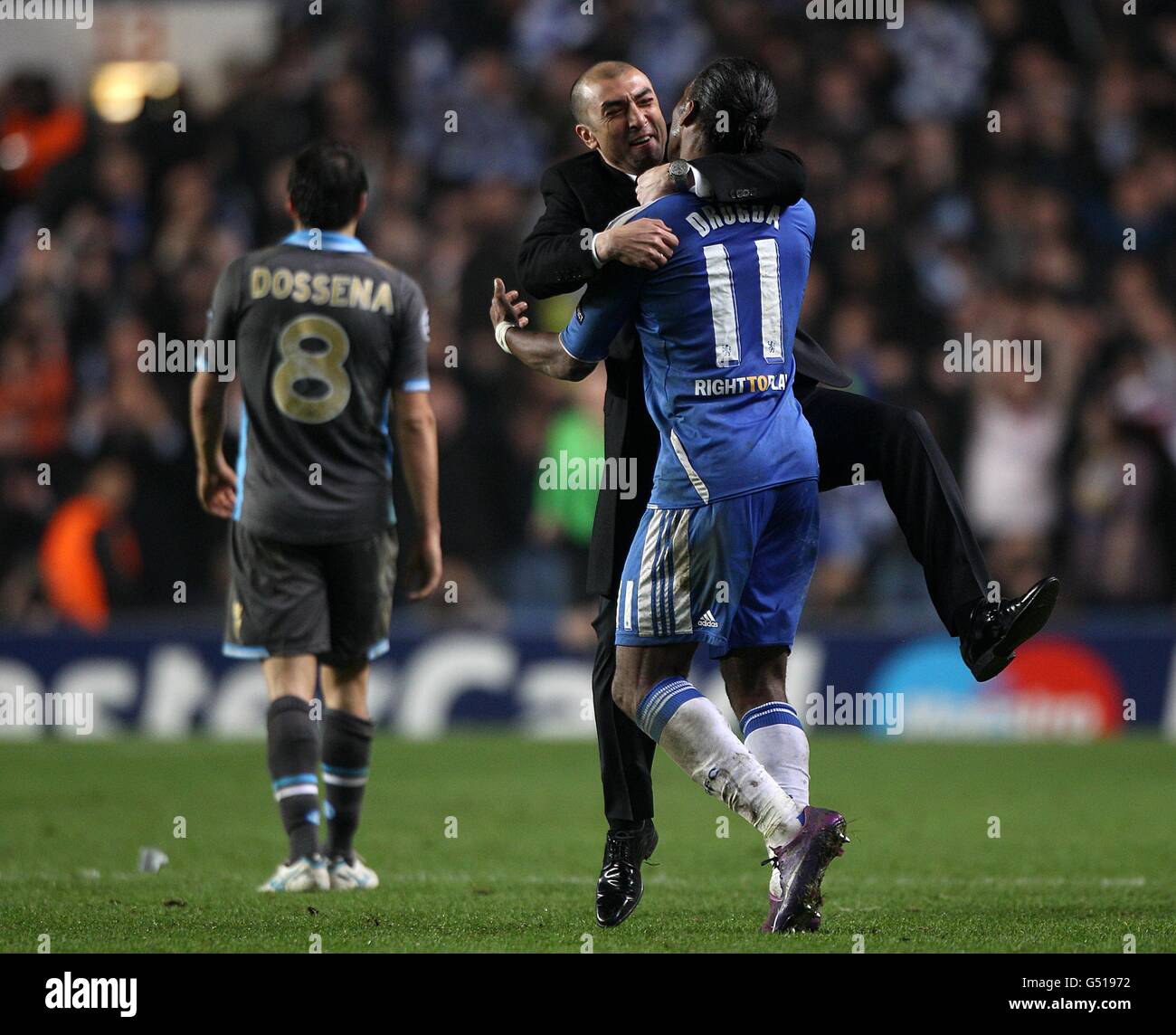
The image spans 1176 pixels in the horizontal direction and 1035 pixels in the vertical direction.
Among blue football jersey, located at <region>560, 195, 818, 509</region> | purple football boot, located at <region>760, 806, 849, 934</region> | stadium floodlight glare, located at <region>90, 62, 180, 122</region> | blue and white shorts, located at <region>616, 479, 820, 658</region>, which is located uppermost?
stadium floodlight glare, located at <region>90, 62, 180, 122</region>

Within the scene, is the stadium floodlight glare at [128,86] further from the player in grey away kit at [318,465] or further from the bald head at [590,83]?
the bald head at [590,83]

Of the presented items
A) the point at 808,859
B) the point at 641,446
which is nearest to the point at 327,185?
the point at 641,446

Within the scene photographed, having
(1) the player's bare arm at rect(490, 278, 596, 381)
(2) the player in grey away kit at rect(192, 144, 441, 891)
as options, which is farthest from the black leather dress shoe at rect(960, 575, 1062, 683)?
(2) the player in grey away kit at rect(192, 144, 441, 891)

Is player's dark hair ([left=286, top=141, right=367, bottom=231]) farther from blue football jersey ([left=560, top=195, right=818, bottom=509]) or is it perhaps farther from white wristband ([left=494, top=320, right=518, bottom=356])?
blue football jersey ([left=560, top=195, right=818, bottom=509])

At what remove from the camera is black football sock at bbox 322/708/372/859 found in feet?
20.1

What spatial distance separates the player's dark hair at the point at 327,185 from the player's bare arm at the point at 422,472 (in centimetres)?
62

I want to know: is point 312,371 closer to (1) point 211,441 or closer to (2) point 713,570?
(1) point 211,441

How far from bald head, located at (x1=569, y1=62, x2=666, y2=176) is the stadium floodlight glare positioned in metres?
10.9

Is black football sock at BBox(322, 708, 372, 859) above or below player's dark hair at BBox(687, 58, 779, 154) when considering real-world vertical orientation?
below

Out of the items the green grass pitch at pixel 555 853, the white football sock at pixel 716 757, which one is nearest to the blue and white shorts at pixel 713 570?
the white football sock at pixel 716 757

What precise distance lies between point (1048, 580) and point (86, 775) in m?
6.41

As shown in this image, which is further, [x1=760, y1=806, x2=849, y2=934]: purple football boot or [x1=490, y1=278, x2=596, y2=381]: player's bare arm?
[x1=490, y1=278, x2=596, y2=381]: player's bare arm

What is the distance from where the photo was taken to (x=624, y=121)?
501 centimetres

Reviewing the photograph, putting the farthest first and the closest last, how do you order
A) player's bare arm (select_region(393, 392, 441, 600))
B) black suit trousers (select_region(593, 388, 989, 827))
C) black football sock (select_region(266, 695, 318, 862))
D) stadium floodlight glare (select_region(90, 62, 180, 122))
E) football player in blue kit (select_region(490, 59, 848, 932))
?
stadium floodlight glare (select_region(90, 62, 180, 122)) < player's bare arm (select_region(393, 392, 441, 600)) < black football sock (select_region(266, 695, 318, 862)) < black suit trousers (select_region(593, 388, 989, 827)) < football player in blue kit (select_region(490, 59, 848, 932))
